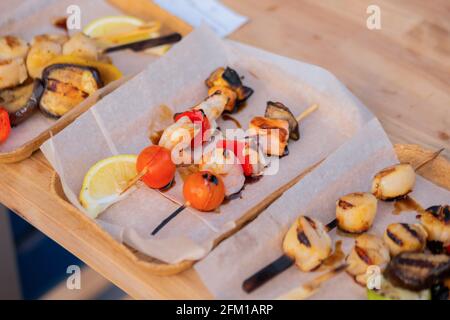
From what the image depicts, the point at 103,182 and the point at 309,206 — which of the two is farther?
the point at 103,182

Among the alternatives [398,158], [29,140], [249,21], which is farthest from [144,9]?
[398,158]

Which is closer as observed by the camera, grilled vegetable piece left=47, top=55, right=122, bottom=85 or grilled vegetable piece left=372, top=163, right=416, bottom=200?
grilled vegetable piece left=372, top=163, right=416, bottom=200

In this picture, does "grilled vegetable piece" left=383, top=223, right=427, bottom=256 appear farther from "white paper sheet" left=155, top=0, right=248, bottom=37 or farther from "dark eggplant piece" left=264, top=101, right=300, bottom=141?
"white paper sheet" left=155, top=0, right=248, bottom=37

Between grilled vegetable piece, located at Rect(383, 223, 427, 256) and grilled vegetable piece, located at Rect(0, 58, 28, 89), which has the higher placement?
grilled vegetable piece, located at Rect(0, 58, 28, 89)

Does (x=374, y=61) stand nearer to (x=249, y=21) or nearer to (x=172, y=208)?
(x=249, y=21)

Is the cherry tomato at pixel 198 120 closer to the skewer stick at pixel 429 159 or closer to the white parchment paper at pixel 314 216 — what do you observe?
the white parchment paper at pixel 314 216

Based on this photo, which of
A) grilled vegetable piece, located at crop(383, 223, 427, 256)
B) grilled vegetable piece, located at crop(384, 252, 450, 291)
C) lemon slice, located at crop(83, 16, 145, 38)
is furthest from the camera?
lemon slice, located at crop(83, 16, 145, 38)

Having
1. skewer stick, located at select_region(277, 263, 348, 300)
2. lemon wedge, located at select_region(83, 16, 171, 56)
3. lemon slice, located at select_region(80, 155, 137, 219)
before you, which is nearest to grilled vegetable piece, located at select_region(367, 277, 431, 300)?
skewer stick, located at select_region(277, 263, 348, 300)
